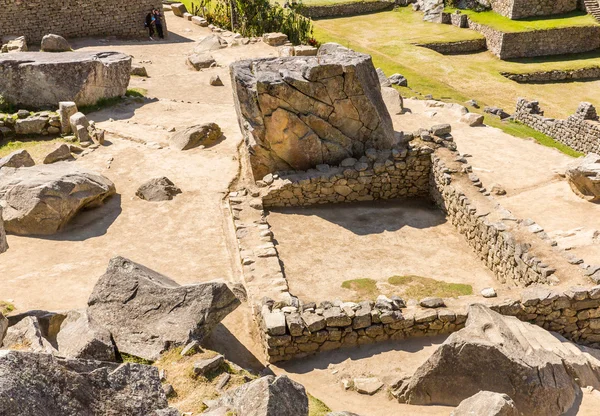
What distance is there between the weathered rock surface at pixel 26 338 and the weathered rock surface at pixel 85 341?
0.71 feet

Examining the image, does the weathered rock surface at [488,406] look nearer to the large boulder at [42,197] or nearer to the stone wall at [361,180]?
the stone wall at [361,180]

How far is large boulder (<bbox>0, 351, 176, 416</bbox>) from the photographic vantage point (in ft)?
16.6

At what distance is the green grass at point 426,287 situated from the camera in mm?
12797

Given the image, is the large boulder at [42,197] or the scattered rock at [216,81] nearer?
the large boulder at [42,197]

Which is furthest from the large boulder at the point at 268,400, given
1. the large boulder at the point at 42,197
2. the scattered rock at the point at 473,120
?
the scattered rock at the point at 473,120

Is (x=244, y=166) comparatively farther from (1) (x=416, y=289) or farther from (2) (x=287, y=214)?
(1) (x=416, y=289)

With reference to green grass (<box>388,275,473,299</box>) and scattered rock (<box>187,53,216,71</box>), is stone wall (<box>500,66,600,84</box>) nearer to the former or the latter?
scattered rock (<box>187,53,216,71</box>)

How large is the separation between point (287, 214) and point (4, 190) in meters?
6.36

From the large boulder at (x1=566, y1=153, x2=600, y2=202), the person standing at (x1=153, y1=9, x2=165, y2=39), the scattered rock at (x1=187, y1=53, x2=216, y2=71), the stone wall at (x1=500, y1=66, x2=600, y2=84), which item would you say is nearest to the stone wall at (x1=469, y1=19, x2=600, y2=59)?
the stone wall at (x1=500, y1=66, x2=600, y2=84)

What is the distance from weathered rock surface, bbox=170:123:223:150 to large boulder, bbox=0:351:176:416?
1294 cm

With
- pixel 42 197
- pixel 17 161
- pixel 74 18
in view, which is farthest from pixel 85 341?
pixel 74 18

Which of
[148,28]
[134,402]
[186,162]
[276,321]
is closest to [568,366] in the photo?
[276,321]

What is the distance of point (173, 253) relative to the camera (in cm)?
1367

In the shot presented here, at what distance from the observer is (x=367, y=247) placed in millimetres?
14773
